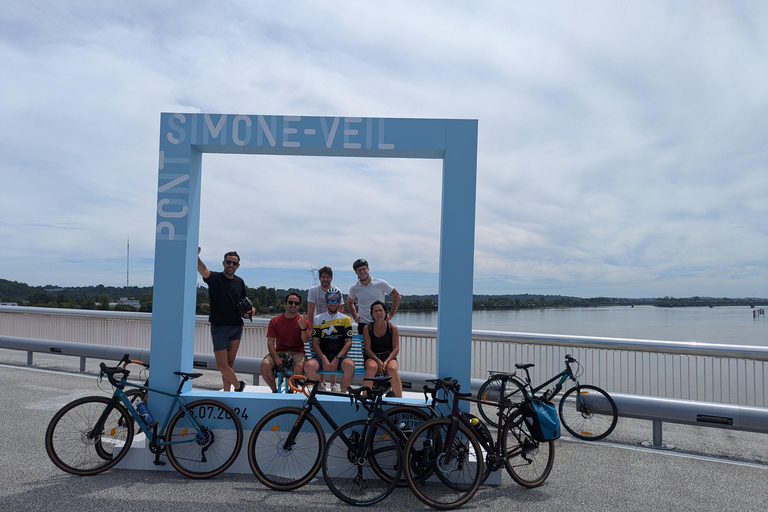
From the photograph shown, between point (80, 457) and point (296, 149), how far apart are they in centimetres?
359

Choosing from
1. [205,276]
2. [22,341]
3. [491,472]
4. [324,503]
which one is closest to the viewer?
[324,503]

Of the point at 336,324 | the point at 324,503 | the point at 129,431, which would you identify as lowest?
the point at 324,503

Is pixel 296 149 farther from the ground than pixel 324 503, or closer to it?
farther from the ground

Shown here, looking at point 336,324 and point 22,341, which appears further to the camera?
point 22,341

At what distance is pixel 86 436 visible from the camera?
4.80 m

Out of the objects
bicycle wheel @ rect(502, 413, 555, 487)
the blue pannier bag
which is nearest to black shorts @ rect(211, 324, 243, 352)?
bicycle wheel @ rect(502, 413, 555, 487)

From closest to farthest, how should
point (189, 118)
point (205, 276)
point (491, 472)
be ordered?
point (491, 472), point (189, 118), point (205, 276)

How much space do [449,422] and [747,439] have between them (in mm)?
4413

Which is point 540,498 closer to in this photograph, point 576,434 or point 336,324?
point 576,434

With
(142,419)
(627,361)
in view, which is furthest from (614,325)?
(142,419)

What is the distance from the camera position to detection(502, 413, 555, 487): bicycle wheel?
4.73m

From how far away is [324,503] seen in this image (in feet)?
14.3

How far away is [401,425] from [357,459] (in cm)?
49

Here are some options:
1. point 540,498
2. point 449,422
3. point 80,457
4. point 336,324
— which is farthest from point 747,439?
point 80,457
